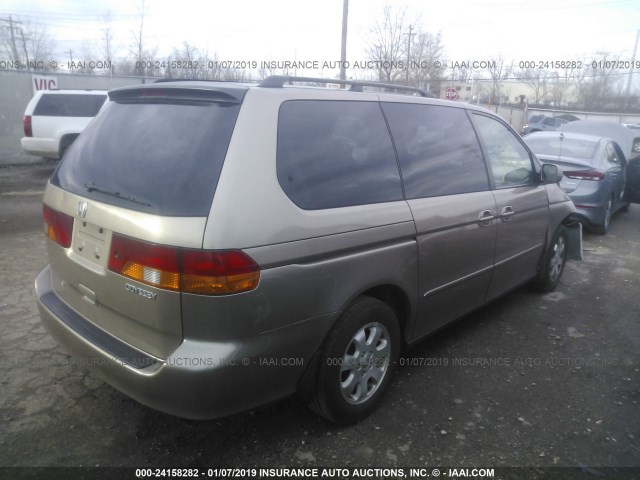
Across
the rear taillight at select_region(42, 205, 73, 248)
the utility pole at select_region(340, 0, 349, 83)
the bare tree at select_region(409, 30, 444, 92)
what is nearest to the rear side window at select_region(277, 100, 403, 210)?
the rear taillight at select_region(42, 205, 73, 248)

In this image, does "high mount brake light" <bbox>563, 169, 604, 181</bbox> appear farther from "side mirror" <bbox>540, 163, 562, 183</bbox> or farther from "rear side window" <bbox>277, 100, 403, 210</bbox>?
"rear side window" <bbox>277, 100, 403, 210</bbox>

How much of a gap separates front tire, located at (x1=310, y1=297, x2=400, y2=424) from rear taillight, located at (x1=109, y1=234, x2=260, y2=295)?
0.68 meters

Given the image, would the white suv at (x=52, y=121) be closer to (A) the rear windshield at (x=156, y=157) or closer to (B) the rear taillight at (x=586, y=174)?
(A) the rear windshield at (x=156, y=157)

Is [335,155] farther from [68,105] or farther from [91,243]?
[68,105]

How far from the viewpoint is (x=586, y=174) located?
22.8 feet

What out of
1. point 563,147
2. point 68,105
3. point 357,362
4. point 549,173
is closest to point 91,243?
point 357,362

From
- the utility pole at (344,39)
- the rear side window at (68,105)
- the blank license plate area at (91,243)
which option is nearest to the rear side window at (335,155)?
the blank license plate area at (91,243)

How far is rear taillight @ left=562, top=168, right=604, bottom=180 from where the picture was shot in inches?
272

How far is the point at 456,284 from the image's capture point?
330 centimetres

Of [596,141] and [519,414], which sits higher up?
[596,141]

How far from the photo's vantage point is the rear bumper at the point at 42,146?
1160cm

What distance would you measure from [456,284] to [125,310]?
214cm

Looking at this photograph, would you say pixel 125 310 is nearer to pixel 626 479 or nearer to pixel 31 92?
pixel 626 479

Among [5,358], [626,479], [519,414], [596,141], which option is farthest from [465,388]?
[596,141]
